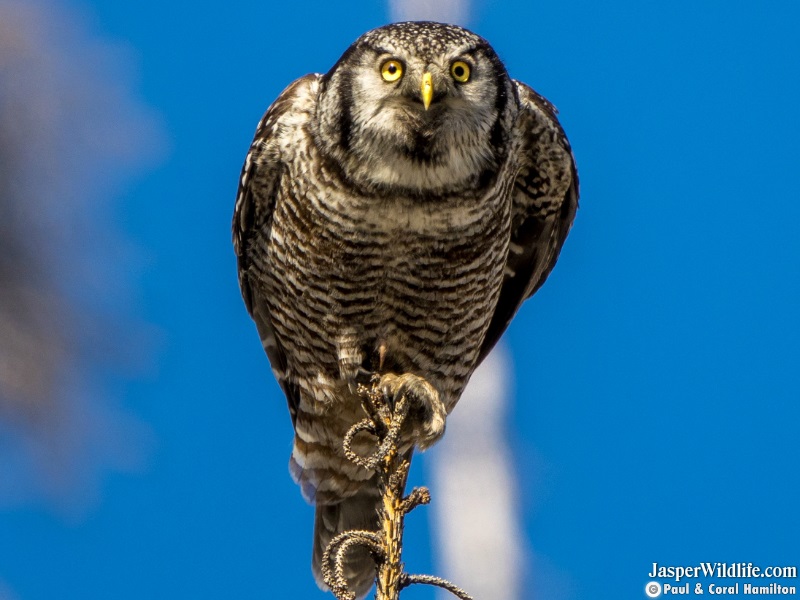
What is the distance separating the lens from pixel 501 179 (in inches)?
194

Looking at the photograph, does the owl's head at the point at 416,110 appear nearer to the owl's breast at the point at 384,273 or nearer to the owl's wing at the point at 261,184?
the owl's breast at the point at 384,273

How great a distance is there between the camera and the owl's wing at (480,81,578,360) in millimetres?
5221

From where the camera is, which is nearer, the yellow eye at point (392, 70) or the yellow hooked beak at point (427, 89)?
the yellow hooked beak at point (427, 89)

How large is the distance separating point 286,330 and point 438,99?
4.54ft

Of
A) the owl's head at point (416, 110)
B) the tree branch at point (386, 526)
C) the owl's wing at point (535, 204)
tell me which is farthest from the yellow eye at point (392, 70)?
the tree branch at point (386, 526)

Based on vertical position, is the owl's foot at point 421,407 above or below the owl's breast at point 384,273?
below

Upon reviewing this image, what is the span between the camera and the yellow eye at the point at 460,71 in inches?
181

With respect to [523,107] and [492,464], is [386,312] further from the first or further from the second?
[492,464]

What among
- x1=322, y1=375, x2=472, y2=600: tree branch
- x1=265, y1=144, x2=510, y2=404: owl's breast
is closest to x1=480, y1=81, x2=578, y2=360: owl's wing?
x1=265, y1=144, x2=510, y2=404: owl's breast

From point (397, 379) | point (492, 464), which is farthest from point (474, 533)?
point (397, 379)

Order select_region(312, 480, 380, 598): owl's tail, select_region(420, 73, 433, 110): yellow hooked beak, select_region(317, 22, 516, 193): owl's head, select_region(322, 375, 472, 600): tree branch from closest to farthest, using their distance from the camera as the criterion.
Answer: select_region(322, 375, 472, 600): tree branch
select_region(420, 73, 433, 110): yellow hooked beak
select_region(317, 22, 516, 193): owl's head
select_region(312, 480, 380, 598): owl's tail

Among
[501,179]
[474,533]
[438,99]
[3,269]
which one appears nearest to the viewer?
[3,269]

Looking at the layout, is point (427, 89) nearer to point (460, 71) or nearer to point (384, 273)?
point (460, 71)

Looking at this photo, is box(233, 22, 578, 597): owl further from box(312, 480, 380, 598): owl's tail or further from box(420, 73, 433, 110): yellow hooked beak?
box(312, 480, 380, 598): owl's tail
